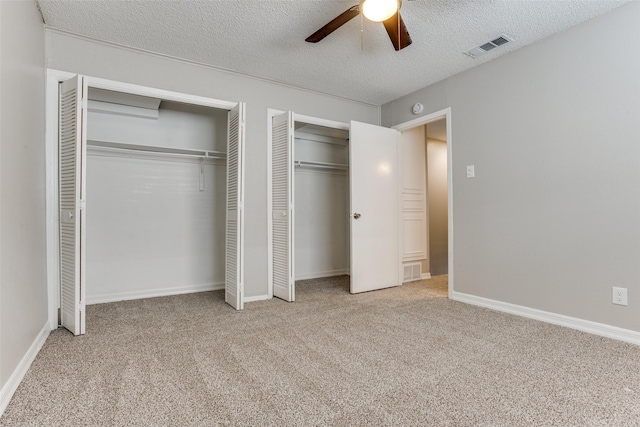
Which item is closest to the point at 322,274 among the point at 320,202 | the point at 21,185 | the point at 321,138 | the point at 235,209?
the point at 320,202

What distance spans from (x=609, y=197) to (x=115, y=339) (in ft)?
12.8

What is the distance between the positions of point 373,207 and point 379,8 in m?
2.41

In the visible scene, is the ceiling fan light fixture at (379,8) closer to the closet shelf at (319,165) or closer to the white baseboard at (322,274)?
the closet shelf at (319,165)

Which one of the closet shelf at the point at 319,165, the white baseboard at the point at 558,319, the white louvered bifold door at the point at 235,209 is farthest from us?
the closet shelf at the point at 319,165

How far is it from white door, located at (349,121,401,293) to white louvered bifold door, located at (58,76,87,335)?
266cm

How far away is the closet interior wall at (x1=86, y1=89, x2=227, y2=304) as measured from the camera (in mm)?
3586

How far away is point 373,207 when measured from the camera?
13.5ft

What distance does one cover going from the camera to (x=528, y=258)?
3012mm

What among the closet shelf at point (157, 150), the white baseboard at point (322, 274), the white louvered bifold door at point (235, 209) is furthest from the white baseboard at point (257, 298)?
the closet shelf at point (157, 150)

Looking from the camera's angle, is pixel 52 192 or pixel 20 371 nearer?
pixel 20 371

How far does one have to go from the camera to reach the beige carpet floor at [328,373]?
1499 millimetres

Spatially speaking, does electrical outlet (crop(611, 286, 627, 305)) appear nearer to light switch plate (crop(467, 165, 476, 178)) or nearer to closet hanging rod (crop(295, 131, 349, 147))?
light switch plate (crop(467, 165, 476, 178))

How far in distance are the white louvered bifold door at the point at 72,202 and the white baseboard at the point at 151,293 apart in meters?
0.88

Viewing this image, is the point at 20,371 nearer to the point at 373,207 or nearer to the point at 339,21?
the point at 339,21
